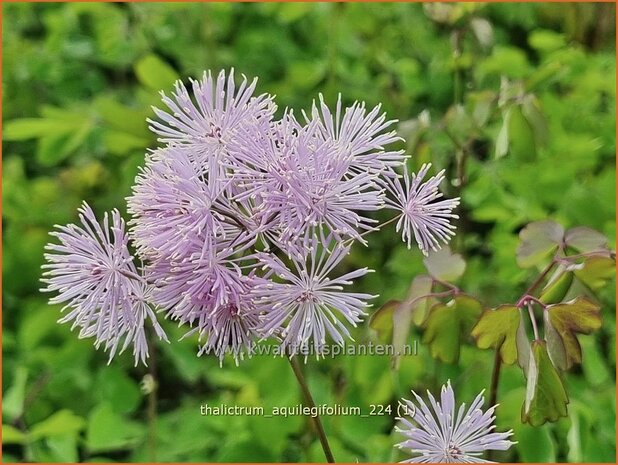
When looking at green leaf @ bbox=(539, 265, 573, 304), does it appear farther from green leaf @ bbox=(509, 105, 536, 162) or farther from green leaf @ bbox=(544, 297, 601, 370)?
green leaf @ bbox=(509, 105, 536, 162)

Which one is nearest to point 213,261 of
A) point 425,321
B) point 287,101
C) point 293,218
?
point 293,218

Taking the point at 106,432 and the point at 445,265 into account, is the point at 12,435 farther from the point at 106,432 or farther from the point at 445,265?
the point at 445,265

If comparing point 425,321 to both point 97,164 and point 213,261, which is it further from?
point 97,164

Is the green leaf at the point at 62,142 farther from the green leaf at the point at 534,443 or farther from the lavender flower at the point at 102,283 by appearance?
the green leaf at the point at 534,443

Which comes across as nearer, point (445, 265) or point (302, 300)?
point (302, 300)

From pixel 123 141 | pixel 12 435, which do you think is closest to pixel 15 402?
pixel 12 435
